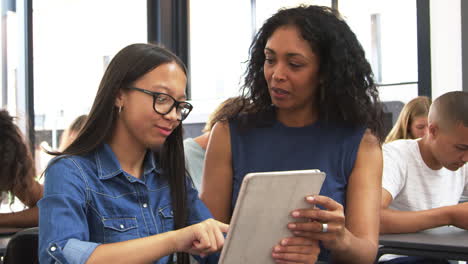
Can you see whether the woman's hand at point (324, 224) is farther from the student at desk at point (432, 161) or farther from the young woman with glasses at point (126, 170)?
the student at desk at point (432, 161)

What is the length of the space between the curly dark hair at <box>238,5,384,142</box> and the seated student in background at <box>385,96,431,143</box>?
1.90m

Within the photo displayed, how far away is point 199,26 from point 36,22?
52.1 inches

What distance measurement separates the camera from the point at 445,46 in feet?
13.2

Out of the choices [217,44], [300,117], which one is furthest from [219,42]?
[300,117]

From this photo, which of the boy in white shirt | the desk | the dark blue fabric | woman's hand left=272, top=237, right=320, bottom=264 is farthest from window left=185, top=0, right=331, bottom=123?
woman's hand left=272, top=237, right=320, bottom=264

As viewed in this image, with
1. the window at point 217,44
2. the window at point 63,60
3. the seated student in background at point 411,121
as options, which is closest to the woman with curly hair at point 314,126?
the seated student in background at point 411,121

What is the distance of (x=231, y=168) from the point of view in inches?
67.3

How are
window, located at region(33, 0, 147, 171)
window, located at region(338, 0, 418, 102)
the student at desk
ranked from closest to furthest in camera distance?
the student at desk
window, located at region(33, 0, 147, 171)
window, located at region(338, 0, 418, 102)

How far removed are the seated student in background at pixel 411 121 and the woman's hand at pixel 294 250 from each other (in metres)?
2.42

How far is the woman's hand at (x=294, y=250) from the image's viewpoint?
3.97 feet

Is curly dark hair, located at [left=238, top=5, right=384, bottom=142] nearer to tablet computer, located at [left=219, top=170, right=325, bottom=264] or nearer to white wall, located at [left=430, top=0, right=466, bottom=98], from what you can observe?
tablet computer, located at [left=219, top=170, right=325, bottom=264]

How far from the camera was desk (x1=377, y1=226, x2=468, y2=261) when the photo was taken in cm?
180

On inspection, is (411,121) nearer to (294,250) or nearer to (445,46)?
(445,46)

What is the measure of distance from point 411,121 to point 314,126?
2.04 meters
